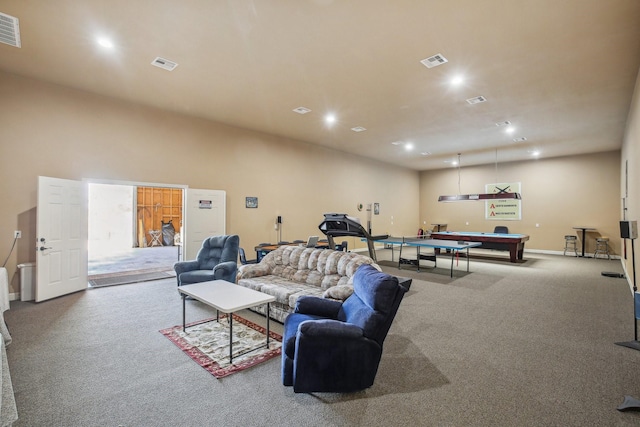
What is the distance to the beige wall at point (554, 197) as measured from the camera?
32.5ft

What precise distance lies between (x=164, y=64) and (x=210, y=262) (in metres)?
3.18

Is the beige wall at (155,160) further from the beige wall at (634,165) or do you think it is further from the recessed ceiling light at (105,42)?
the beige wall at (634,165)

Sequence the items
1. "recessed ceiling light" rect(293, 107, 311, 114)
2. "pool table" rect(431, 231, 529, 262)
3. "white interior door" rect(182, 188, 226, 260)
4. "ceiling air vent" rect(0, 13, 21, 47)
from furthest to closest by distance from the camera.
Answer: "pool table" rect(431, 231, 529, 262) → "white interior door" rect(182, 188, 226, 260) → "recessed ceiling light" rect(293, 107, 311, 114) → "ceiling air vent" rect(0, 13, 21, 47)

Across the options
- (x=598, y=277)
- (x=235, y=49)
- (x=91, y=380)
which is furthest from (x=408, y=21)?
(x=598, y=277)

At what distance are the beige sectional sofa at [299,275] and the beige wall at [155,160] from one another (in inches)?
122

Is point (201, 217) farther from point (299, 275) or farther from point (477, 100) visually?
point (477, 100)

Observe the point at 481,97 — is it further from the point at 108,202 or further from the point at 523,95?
the point at 108,202

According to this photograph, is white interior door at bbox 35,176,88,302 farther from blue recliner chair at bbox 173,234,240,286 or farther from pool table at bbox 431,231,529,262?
pool table at bbox 431,231,529,262

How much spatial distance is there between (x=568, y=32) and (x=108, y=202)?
594 inches

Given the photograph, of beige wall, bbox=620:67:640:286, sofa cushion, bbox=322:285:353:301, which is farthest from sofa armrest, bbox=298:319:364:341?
beige wall, bbox=620:67:640:286

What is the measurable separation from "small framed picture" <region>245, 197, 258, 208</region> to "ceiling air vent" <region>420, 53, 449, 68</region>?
512 centimetres

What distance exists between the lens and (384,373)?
2691 millimetres

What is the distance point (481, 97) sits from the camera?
561 cm

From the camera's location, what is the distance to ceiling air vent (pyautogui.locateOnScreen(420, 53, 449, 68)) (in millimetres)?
4207
